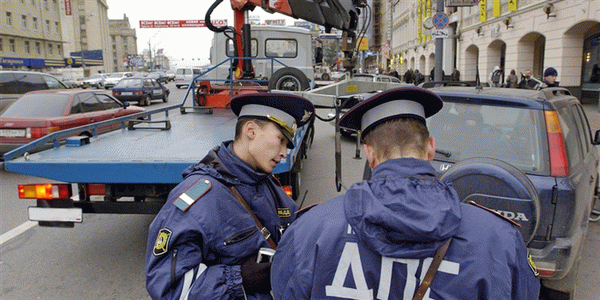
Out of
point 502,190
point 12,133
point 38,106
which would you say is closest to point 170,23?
point 38,106

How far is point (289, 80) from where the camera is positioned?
320 inches

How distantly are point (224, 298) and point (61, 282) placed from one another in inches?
126

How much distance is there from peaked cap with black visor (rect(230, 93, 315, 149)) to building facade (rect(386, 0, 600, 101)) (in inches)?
489

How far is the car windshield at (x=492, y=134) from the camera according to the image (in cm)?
354

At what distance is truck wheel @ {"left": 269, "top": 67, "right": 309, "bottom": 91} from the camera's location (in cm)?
798

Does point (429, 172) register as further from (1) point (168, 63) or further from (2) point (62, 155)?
(1) point (168, 63)

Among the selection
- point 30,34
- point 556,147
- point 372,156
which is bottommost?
point 556,147

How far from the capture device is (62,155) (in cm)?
412

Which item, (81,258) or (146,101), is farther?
(146,101)

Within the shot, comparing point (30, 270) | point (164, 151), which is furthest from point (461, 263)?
point (30, 270)

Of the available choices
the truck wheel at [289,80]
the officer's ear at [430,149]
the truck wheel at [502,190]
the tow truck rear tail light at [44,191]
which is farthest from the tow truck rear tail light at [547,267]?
the truck wheel at [289,80]

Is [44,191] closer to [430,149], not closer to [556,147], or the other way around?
[430,149]

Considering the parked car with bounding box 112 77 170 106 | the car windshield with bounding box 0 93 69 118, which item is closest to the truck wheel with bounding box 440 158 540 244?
the car windshield with bounding box 0 93 69 118

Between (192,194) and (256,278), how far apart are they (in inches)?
15.8
